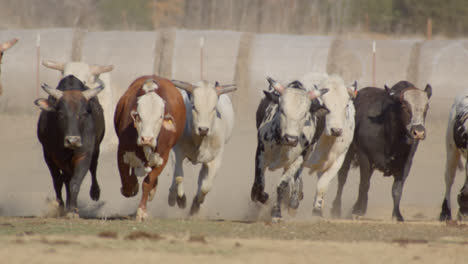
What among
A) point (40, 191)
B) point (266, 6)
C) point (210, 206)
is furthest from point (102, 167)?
point (266, 6)

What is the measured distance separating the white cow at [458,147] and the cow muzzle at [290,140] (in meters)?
2.55

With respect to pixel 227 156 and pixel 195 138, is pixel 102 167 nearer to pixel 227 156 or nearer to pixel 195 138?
pixel 227 156

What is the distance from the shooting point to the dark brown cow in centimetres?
1153

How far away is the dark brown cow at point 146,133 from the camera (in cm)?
1153

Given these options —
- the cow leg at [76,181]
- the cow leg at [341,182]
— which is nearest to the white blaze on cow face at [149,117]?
the cow leg at [76,181]

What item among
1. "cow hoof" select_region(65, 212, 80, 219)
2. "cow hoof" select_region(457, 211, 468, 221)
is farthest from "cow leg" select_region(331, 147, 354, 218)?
"cow hoof" select_region(65, 212, 80, 219)

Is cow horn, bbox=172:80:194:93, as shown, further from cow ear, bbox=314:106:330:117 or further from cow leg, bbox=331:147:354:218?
cow leg, bbox=331:147:354:218

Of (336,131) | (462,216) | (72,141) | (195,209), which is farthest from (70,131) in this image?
(462,216)

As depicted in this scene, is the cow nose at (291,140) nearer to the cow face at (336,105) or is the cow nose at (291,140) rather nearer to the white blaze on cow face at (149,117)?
the cow face at (336,105)

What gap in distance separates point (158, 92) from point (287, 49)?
456 inches

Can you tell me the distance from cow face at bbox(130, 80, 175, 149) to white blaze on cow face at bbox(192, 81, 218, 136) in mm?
610

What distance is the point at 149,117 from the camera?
11.5m

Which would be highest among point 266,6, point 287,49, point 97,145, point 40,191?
point 266,6

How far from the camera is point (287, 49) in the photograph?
23.4 metres
